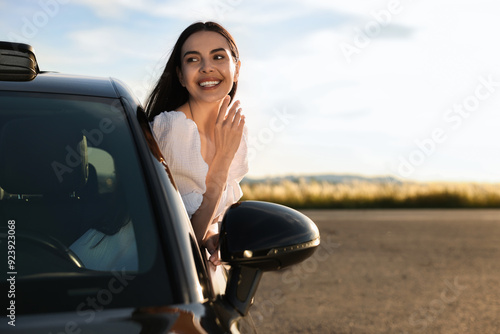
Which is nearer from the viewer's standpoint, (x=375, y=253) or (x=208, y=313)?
(x=208, y=313)

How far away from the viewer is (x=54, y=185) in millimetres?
2184

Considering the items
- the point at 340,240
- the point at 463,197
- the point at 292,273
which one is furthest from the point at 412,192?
the point at 292,273

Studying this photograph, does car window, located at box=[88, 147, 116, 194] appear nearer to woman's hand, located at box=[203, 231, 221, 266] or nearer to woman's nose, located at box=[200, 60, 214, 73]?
woman's hand, located at box=[203, 231, 221, 266]

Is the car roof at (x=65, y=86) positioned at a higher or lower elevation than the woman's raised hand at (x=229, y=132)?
higher

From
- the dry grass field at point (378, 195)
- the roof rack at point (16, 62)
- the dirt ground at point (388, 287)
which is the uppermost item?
the roof rack at point (16, 62)

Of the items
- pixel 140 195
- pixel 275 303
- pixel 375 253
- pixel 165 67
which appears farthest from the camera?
pixel 375 253

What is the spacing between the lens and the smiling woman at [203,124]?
260cm

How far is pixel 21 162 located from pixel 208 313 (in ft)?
3.10

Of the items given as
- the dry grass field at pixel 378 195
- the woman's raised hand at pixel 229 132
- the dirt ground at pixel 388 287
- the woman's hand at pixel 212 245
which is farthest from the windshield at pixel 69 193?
the dry grass field at pixel 378 195

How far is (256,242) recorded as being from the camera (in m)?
1.75

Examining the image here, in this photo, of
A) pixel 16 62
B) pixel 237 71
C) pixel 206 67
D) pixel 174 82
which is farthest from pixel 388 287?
pixel 16 62

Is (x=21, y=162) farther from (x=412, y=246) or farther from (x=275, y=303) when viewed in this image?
(x=412, y=246)

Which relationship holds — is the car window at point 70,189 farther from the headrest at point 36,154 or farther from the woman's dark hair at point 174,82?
the woman's dark hair at point 174,82

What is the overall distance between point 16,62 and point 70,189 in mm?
459
